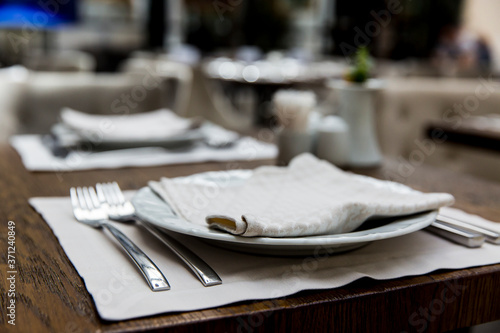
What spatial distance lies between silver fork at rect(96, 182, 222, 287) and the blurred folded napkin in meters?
0.03

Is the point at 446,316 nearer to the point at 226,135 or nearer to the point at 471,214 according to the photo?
the point at 471,214

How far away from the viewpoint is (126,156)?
3.46 ft

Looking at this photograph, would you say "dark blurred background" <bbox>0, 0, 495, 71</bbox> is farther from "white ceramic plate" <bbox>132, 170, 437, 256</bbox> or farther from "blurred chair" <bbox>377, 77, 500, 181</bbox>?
"white ceramic plate" <bbox>132, 170, 437, 256</bbox>

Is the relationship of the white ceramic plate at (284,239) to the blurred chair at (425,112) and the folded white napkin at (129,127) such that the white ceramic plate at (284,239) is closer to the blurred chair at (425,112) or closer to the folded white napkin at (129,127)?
the folded white napkin at (129,127)

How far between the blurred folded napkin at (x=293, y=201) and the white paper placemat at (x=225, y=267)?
4 centimetres

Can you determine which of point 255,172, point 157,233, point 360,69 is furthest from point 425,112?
point 157,233

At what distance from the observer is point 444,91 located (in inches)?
84.9

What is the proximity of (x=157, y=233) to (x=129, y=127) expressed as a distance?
2.09ft

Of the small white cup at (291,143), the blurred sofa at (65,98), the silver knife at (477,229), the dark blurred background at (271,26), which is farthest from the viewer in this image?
the dark blurred background at (271,26)

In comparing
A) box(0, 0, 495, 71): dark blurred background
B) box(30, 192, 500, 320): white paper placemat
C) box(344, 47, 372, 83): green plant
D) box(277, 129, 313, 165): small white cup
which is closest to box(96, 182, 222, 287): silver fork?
box(30, 192, 500, 320): white paper placemat

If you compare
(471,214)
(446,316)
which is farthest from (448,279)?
(471,214)

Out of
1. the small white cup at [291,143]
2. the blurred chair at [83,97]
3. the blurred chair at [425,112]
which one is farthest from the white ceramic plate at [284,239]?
the blurred chair at [425,112]

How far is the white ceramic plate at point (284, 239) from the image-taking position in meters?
0.51

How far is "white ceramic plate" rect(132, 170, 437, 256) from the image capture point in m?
0.51
